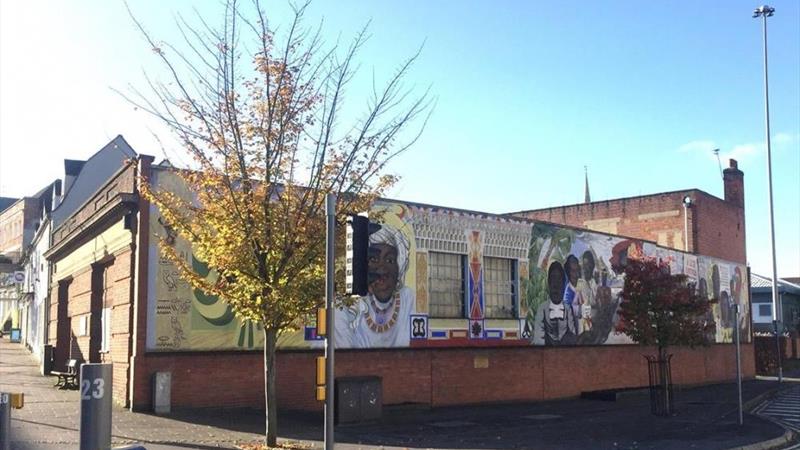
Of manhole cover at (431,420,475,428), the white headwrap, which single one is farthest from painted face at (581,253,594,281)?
manhole cover at (431,420,475,428)

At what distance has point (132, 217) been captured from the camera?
17.3 m

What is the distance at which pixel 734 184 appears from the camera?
4197 centimetres

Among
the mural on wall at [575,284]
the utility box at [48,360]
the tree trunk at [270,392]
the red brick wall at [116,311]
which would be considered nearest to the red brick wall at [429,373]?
the mural on wall at [575,284]

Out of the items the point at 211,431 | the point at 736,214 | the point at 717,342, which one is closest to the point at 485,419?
the point at 211,431

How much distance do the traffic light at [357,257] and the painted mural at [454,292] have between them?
6096 millimetres

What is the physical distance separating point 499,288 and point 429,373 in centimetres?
418

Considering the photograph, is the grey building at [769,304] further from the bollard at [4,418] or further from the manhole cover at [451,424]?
the bollard at [4,418]

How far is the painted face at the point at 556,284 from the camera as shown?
85.5 feet

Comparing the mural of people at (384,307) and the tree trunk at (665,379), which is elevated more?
the mural of people at (384,307)

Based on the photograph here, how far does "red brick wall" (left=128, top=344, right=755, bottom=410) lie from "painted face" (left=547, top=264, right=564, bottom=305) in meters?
1.73

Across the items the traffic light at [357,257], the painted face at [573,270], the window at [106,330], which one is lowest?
the window at [106,330]

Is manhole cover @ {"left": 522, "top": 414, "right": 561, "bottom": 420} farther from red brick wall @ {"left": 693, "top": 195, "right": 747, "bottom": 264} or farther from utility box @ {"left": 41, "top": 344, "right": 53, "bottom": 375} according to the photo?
red brick wall @ {"left": 693, "top": 195, "right": 747, "bottom": 264}

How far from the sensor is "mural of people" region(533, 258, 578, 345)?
25.4 meters

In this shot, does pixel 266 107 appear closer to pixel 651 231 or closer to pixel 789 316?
pixel 651 231
